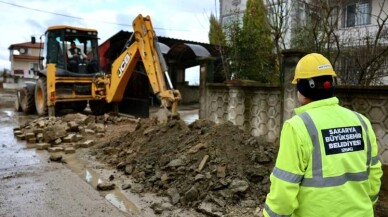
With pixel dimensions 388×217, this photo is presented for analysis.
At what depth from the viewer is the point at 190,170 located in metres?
5.28

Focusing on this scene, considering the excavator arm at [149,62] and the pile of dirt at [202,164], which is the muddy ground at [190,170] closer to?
the pile of dirt at [202,164]

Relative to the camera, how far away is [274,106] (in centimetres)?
570

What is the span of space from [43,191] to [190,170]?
2.17m

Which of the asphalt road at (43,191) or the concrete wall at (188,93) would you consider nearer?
the asphalt road at (43,191)

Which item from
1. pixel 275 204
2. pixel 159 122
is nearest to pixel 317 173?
pixel 275 204

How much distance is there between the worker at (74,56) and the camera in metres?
12.3

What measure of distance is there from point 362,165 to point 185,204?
10.00 feet

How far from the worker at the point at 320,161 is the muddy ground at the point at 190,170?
2422 mm

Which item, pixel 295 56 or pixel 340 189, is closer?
pixel 340 189

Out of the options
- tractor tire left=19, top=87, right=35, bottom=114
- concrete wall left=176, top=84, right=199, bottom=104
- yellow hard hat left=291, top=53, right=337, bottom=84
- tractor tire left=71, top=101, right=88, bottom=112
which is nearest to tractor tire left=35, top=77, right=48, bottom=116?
tractor tire left=19, top=87, right=35, bottom=114

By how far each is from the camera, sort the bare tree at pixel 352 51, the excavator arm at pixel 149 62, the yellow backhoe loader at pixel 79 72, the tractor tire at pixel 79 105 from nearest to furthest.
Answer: the bare tree at pixel 352 51, the excavator arm at pixel 149 62, the yellow backhoe loader at pixel 79 72, the tractor tire at pixel 79 105

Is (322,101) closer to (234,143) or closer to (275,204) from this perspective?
(275,204)

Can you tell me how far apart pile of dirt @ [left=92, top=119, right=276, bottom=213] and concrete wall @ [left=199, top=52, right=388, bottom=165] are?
1.26ft

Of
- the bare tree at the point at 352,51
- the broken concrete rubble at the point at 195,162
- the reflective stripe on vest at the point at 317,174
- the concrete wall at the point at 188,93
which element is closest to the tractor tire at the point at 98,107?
the broken concrete rubble at the point at 195,162
